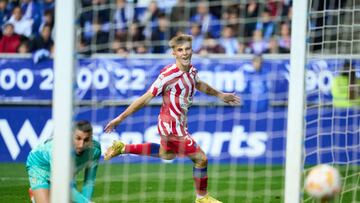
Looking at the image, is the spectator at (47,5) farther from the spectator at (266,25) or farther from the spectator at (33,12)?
the spectator at (266,25)

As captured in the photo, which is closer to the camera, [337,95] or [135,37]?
[135,37]

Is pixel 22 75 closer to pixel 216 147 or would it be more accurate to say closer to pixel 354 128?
pixel 216 147

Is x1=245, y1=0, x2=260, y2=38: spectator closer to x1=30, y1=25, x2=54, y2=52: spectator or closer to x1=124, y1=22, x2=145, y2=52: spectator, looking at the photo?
x1=124, y1=22, x2=145, y2=52: spectator

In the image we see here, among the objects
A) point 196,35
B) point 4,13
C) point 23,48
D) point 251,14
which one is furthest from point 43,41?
point 251,14

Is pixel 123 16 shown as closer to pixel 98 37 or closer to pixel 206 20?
pixel 98 37

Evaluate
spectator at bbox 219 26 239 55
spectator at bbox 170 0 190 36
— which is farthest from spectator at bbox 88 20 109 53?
spectator at bbox 219 26 239 55

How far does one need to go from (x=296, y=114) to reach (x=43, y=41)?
785 cm

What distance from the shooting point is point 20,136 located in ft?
44.3

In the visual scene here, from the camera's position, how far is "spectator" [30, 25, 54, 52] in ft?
44.6

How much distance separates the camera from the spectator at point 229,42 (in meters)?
12.8

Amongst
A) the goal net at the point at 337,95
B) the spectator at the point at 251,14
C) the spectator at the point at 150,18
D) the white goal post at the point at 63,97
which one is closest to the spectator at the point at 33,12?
the spectator at the point at 150,18

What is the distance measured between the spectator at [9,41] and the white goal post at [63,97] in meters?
8.21

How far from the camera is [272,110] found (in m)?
13.4

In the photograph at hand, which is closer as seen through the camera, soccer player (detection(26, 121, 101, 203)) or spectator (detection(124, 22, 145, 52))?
soccer player (detection(26, 121, 101, 203))
